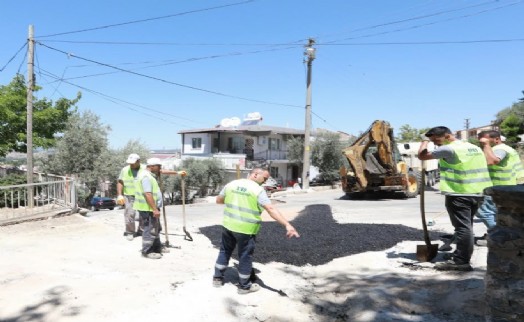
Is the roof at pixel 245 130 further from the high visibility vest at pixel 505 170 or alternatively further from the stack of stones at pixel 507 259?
the stack of stones at pixel 507 259

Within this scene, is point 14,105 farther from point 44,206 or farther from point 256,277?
point 256,277

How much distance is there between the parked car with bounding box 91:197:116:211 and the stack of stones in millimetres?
27242

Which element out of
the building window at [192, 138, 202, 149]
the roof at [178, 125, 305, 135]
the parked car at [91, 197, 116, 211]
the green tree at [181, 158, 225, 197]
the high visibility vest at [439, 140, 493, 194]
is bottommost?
the parked car at [91, 197, 116, 211]

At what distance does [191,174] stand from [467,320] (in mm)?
25408

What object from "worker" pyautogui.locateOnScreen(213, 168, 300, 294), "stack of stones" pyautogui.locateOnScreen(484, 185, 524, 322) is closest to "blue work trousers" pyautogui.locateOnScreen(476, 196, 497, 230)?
"worker" pyautogui.locateOnScreen(213, 168, 300, 294)

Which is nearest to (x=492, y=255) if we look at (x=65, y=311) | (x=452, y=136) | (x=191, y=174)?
(x=452, y=136)

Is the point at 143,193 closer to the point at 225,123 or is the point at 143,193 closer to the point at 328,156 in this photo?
the point at 328,156

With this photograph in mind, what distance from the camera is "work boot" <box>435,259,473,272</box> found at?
4.69 metres

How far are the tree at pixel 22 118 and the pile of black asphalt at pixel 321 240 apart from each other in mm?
15144

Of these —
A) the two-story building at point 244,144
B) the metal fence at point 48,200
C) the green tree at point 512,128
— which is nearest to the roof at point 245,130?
the two-story building at point 244,144

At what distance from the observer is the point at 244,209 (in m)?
4.46

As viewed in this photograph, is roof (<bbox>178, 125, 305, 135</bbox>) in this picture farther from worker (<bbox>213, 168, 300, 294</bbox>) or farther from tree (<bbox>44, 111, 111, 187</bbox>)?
worker (<bbox>213, 168, 300, 294</bbox>)

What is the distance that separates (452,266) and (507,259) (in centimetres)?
217

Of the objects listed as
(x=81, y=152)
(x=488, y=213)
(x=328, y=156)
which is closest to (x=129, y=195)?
(x=488, y=213)
